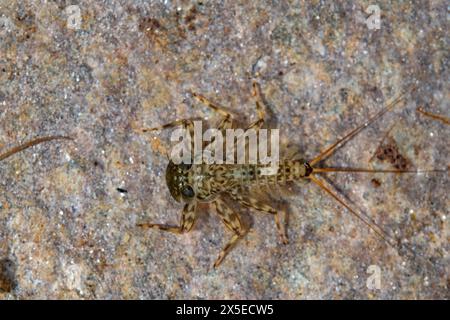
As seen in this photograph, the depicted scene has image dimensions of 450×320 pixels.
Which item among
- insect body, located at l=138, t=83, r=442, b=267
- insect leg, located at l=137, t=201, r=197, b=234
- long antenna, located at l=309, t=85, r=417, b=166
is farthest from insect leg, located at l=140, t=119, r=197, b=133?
long antenna, located at l=309, t=85, r=417, b=166

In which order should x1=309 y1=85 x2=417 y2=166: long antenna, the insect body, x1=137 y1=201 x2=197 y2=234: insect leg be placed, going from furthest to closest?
x1=309 y1=85 x2=417 y2=166: long antenna, x1=137 y1=201 x2=197 y2=234: insect leg, the insect body

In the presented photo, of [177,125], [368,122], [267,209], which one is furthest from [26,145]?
[368,122]

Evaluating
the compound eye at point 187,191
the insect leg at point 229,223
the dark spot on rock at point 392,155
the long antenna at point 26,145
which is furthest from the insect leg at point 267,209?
the long antenna at point 26,145

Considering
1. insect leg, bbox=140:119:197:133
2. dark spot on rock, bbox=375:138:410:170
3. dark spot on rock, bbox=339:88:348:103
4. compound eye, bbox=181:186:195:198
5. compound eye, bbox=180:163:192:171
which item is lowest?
compound eye, bbox=181:186:195:198

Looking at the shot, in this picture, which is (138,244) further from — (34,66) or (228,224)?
(34,66)

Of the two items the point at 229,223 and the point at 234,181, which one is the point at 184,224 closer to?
the point at 229,223

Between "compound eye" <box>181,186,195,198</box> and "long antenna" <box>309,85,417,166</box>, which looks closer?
"compound eye" <box>181,186,195,198</box>

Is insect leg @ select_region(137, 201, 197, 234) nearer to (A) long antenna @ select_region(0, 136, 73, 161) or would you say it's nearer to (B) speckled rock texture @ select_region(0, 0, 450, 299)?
(B) speckled rock texture @ select_region(0, 0, 450, 299)
